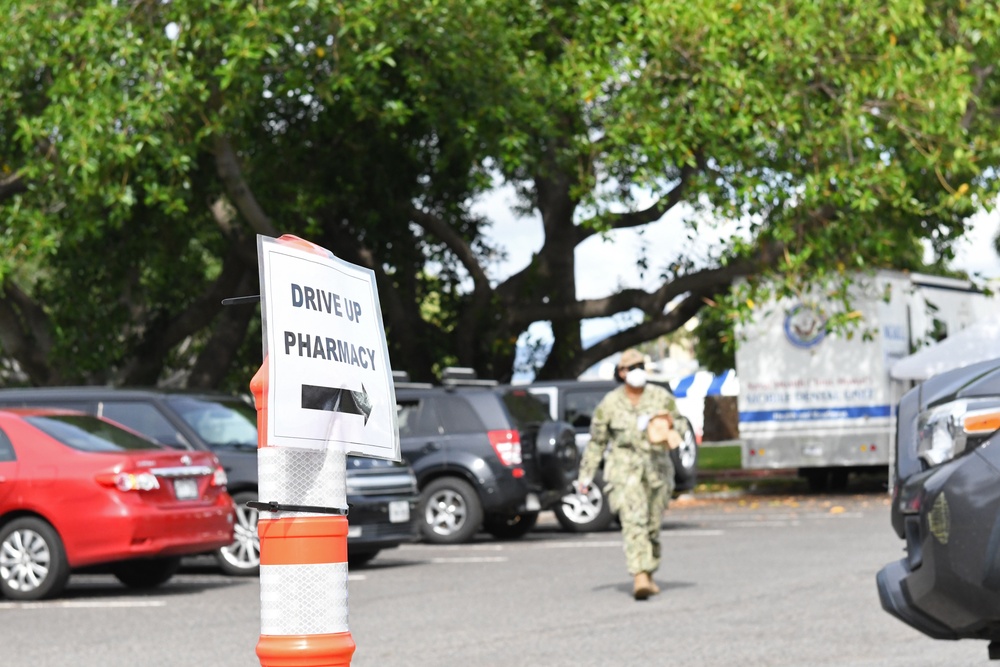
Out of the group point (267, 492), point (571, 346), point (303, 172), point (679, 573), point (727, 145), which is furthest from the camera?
point (571, 346)

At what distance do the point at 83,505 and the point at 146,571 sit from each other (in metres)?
1.54

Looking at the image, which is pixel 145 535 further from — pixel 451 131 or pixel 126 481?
pixel 451 131

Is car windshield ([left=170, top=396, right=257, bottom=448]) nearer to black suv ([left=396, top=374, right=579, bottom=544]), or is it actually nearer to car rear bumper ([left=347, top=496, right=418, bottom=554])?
car rear bumper ([left=347, top=496, right=418, bottom=554])

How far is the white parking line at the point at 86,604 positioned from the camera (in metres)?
12.3

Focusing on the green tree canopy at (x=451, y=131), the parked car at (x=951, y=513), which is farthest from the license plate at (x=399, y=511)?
the parked car at (x=951, y=513)

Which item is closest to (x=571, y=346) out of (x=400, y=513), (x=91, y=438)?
(x=400, y=513)

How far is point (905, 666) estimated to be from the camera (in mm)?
8312

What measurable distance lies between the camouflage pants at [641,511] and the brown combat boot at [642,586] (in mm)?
50

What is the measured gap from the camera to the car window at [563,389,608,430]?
21.0 meters

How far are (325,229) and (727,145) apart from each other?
23.9 feet

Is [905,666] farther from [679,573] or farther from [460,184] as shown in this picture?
[460,184]

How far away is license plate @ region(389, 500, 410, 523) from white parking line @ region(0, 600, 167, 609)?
3.37m

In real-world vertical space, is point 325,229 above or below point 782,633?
above

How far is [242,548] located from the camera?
14930 mm
